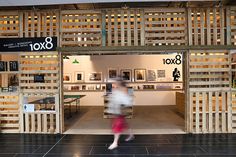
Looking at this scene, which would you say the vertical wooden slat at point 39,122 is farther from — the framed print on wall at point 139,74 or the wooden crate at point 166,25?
the framed print on wall at point 139,74

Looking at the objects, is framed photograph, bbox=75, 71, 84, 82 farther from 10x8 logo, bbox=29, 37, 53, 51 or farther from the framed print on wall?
10x8 logo, bbox=29, 37, 53, 51

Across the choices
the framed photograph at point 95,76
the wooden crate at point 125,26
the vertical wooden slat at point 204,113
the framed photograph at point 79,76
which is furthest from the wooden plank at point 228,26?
the framed photograph at point 79,76

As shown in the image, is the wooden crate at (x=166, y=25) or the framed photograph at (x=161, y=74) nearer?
the wooden crate at (x=166, y=25)

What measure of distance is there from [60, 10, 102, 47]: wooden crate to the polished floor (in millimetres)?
2554

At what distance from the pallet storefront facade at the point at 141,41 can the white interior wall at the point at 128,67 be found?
6620 millimetres

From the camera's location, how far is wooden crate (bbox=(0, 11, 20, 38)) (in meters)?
6.71

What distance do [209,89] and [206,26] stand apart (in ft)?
5.66

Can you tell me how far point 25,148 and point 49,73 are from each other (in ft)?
7.07

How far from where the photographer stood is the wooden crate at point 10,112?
6762 millimetres

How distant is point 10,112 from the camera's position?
6.77 m

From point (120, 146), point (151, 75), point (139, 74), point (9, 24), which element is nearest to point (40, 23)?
point (9, 24)

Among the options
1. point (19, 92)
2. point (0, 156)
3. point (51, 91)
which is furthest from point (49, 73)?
point (0, 156)

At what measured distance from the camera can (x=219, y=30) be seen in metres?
6.59

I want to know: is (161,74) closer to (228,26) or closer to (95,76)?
(95,76)
